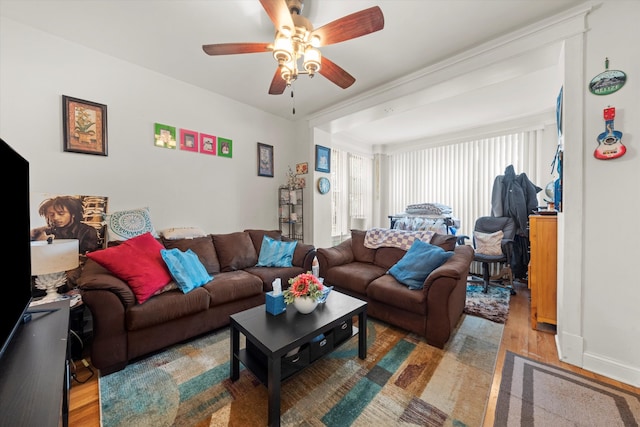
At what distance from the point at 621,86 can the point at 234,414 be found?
130 inches

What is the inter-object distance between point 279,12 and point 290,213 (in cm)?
279

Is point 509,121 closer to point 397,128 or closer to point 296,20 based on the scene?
point 397,128

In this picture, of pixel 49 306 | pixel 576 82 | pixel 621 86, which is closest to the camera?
pixel 49 306

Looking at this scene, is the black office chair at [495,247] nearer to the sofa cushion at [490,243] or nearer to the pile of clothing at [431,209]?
the sofa cushion at [490,243]

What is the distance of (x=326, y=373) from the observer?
1723 millimetres

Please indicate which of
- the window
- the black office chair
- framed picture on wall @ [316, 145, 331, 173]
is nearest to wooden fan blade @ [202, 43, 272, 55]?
framed picture on wall @ [316, 145, 331, 173]

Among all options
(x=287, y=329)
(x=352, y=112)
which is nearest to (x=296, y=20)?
(x=352, y=112)

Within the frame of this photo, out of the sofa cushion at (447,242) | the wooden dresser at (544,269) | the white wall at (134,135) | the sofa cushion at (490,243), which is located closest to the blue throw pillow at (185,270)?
the white wall at (134,135)

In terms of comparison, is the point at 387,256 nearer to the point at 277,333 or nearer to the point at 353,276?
the point at 353,276

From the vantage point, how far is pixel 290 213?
3951 mm

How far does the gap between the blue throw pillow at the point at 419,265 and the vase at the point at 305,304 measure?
1059mm

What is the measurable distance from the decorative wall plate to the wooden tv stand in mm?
3114

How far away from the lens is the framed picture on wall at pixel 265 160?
368cm

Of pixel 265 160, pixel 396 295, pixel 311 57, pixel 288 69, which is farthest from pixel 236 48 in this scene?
pixel 396 295
